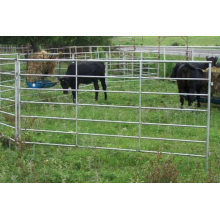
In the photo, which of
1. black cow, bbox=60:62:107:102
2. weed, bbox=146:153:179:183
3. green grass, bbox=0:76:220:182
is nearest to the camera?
weed, bbox=146:153:179:183

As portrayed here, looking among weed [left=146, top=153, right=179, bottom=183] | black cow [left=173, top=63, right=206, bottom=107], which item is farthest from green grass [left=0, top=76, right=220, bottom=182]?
black cow [left=173, top=63, right=206, bottom=107]

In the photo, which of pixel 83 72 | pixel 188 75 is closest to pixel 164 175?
pixel 188 75

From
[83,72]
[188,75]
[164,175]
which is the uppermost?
[83,72]

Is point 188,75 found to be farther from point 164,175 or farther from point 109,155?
point 164,175

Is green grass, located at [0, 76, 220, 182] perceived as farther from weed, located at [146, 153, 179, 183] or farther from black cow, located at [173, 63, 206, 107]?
black cow, located at [173, 63, 206, 107]

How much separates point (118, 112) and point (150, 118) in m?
1.05

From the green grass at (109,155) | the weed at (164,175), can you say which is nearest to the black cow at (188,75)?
the green grass at (109,155)

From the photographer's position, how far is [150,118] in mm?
9570

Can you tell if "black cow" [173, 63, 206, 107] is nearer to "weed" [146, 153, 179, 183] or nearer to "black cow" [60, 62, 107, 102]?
"black cow" [60, 62, 107, 102]

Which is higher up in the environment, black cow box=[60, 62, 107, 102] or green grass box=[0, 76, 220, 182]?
black cow box=[60, 62, 107, 102]

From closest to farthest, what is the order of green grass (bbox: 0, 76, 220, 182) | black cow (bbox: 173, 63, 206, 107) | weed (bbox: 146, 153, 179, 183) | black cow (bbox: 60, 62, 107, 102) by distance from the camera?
weed (bbox: 146, 153, 179, 183)
green grass (bbox: 0, 76, 220, 182)
black cow (bbox: 173, 63, 206, 107)
black cow (bbox: 60, 62, 107, 102)

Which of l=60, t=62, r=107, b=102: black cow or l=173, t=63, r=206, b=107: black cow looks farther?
l=60, t=62, r=107, b=102: black cow

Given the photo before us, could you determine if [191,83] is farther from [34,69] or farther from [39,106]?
[34,69]

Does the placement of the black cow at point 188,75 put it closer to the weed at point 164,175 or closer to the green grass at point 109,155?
the green grass at point 109,155
